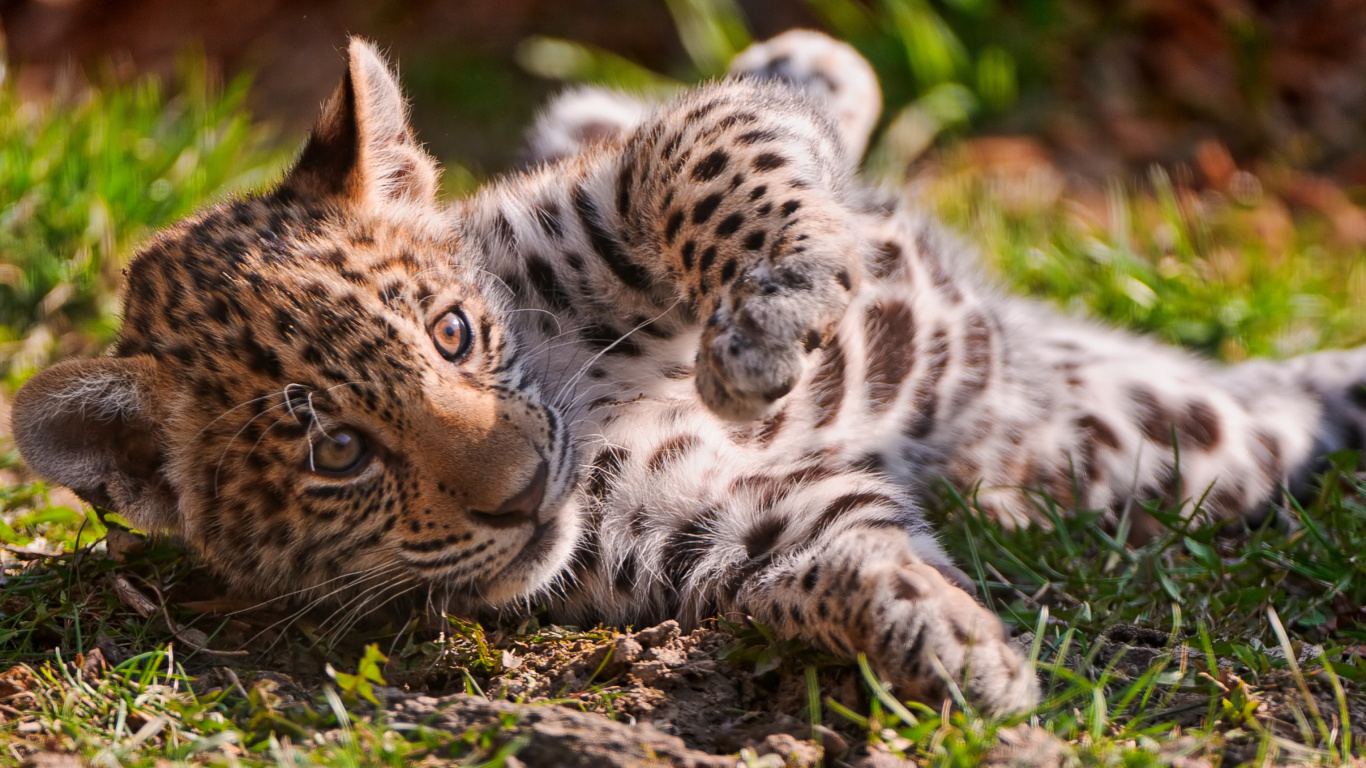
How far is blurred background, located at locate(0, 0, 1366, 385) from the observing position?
553cm

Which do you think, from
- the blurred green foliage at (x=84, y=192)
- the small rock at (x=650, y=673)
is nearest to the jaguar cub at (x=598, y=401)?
the small rock at (x=650, y=673)

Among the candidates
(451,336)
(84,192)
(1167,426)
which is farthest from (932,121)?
(451,336)

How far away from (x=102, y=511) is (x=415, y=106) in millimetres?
6573

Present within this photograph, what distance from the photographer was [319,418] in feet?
10.1

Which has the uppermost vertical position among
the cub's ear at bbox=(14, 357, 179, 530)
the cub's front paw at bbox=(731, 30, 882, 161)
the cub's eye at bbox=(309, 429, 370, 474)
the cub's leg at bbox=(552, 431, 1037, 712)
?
the cub's front paw at bbox=(731, 30, 882, 161)

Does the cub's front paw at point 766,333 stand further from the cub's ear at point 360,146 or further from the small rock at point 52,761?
the small rock at point 52,761

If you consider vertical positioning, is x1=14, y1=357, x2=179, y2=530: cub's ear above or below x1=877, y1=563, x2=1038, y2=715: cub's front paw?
above

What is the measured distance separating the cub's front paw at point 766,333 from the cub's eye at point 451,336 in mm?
697

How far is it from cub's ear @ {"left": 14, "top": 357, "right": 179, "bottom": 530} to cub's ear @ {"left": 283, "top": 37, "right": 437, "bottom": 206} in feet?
2.47

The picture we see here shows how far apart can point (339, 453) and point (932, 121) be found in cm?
565

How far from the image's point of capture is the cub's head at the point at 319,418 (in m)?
3.07

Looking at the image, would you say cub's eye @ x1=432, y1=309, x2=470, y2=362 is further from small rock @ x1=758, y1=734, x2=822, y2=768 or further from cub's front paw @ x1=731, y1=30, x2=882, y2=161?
cub's front paw @ x1=731, y1=30, x2=882, y2=161

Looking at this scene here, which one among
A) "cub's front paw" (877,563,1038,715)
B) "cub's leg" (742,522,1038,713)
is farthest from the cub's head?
"cub's front paw" (877,563,1038,715)

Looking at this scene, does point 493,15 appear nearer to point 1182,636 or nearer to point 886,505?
point 886,505
